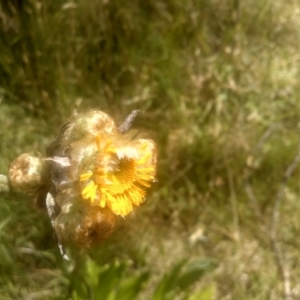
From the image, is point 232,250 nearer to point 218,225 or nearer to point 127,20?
point 218,225

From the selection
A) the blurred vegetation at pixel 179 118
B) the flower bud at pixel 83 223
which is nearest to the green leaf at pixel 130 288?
the blurred vegetation at pixel 179 118

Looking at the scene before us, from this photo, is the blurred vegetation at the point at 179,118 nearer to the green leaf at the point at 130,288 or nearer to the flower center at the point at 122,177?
the green leaf at the point at 130,288

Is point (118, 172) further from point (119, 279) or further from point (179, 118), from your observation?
point (179, 118)

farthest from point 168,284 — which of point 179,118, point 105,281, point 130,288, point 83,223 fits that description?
point 179,118

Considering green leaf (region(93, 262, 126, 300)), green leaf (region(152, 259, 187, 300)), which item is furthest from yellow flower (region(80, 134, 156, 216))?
green leaf (region(152, 259, 187, 300))

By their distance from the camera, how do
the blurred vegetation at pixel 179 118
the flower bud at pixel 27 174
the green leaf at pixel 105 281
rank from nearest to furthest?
the flower bud at pixel 27 174
the green leaf at pixel 105 281
the blurred vegetation at pixel 179 118

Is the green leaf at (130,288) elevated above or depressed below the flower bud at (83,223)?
below
